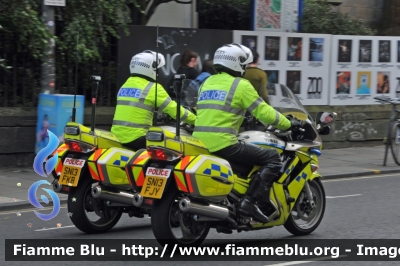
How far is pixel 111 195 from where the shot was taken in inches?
315

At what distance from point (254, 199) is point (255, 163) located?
34 cm

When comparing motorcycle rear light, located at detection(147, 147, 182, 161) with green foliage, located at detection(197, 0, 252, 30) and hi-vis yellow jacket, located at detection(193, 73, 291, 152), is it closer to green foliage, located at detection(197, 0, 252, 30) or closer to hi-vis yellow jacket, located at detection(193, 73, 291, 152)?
hi-vis yellow jacket, located at detection(193, 73, 291, 152)

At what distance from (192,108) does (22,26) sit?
15.7 ft

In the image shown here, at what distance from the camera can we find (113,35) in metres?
13.8

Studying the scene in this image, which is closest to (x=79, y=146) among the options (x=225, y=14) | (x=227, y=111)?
(x=227, y=111)

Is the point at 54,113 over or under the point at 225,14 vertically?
under

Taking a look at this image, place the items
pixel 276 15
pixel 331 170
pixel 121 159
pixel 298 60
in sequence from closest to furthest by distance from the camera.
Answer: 1. pixel 121 159
2. pixel 331 170
3. pixel 298 60
4. pixel 276 15

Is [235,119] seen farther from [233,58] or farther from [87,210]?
[87,210]

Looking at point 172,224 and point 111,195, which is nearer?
point 172,224

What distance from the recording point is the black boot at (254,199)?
730 centimetres

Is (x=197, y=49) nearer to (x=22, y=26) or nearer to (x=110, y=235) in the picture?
(x=22, y=26)

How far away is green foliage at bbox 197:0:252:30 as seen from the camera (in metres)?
18.5

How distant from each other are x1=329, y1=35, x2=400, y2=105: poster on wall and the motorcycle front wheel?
1037 centimetres

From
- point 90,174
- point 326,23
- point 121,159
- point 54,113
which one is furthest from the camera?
point 326,23
